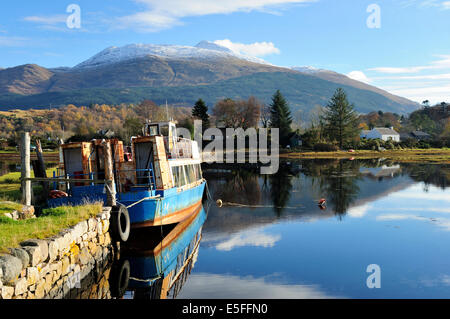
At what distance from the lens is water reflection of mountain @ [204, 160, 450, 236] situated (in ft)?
85.6

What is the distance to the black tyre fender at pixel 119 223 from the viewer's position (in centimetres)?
1731

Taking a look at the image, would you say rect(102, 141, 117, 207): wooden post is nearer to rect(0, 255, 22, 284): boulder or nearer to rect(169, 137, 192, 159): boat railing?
rect(169, 137, 192, 159): boat railing

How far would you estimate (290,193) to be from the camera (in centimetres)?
3612

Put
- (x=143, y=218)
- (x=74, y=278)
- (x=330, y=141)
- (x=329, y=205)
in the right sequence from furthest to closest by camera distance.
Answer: (x=330, y=141) < (x=329, y=205) < (x=143, y=218) < (x=74, y=278)

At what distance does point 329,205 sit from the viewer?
29.9 m

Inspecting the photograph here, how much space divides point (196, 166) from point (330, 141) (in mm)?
73378

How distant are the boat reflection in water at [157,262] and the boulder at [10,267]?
4.44 m

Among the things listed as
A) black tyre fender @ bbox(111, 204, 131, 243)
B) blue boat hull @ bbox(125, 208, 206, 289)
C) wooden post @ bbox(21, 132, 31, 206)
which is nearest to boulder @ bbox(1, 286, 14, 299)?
blue boat hull @ bbox(125, 208, 206, 289)

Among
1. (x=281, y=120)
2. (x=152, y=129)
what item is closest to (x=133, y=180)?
(x=152, y=129)

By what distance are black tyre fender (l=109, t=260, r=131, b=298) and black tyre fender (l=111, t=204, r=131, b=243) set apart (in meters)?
1.12
